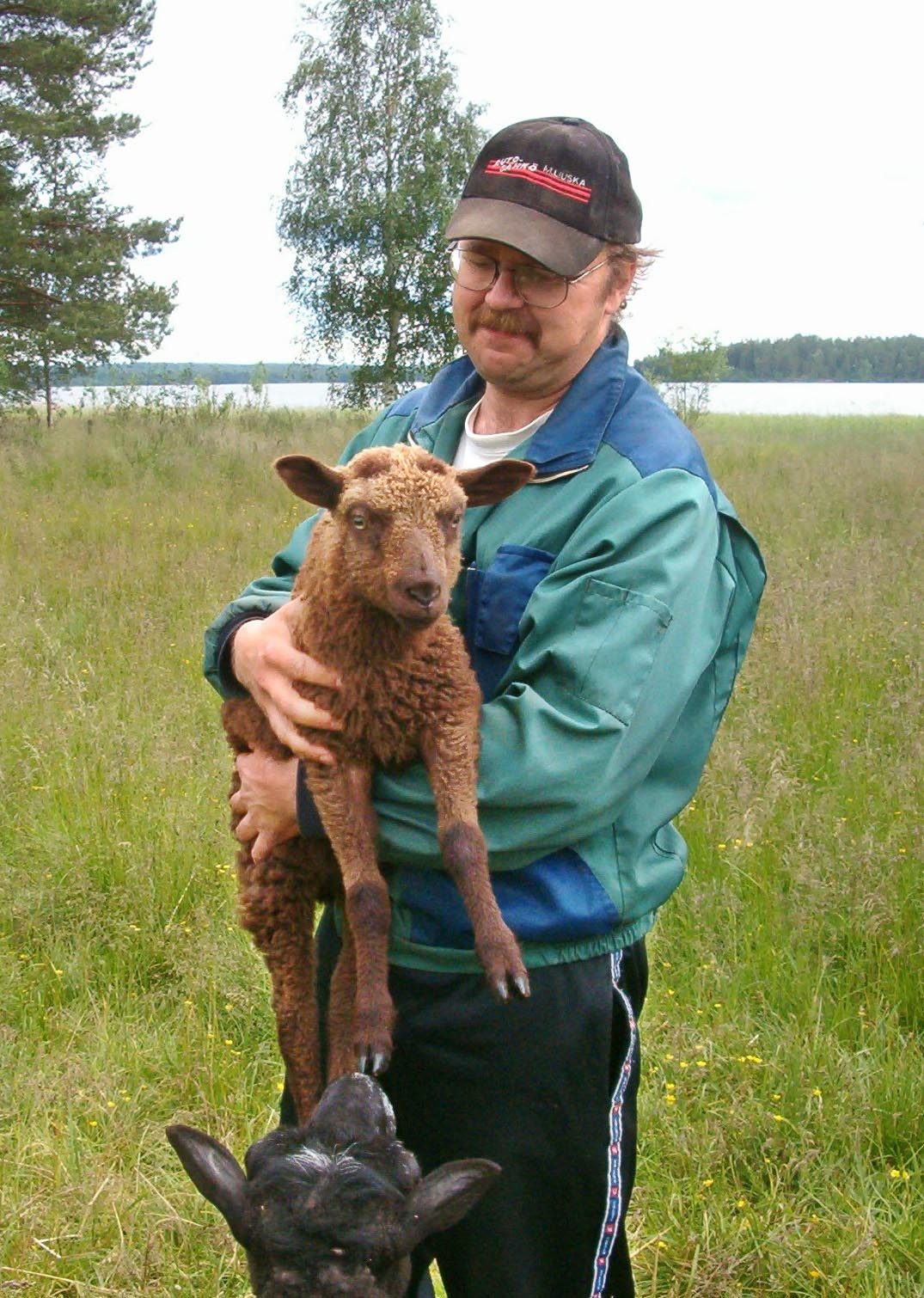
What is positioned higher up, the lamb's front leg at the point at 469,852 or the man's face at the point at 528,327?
the man's face at the point at 528,327

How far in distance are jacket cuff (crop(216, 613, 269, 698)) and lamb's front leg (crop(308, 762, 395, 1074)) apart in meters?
0.56

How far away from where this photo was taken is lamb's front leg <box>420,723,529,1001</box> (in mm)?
1848

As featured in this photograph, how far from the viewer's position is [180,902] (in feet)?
14.5

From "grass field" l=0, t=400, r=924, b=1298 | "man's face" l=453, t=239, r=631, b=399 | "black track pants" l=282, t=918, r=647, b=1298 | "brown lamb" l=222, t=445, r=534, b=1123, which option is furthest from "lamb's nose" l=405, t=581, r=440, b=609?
"grass field" l=0, t=400, r=924, b=1298

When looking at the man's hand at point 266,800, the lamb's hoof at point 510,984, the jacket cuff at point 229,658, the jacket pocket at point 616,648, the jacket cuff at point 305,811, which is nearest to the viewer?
the lamb's hoof at point 510,984

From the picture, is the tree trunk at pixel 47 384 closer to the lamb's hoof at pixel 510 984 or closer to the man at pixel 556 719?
the man at pixel 556 719

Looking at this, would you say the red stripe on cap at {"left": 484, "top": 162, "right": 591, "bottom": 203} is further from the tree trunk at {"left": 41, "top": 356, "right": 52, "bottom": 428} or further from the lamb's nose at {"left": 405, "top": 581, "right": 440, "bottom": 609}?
the tree trunk at {"left": 41, "top": 356, "right": 52, "bottom": 428}

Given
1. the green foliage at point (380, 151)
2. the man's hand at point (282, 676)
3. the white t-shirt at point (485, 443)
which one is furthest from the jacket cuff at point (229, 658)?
the green foliage at point (380, 151)

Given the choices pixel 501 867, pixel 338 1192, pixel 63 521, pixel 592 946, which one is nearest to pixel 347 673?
pixel 501 867

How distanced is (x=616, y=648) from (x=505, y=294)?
75 centimetres

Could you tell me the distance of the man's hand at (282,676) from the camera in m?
2.11

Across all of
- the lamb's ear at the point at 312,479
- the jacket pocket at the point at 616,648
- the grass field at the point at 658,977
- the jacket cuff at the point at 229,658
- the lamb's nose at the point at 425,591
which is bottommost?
the grass field at the point at 658,977

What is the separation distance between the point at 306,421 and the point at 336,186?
746 centimetres

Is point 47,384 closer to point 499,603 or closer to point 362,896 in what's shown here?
point 499,603
